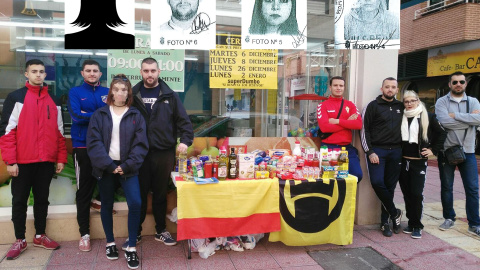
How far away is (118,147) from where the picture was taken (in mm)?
3631

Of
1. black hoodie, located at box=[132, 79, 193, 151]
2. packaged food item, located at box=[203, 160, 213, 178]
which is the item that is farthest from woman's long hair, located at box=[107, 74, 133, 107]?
packaged food item, located at box=[203, 160, 213, 178]

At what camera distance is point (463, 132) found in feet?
15.4

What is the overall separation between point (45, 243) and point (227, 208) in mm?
2016

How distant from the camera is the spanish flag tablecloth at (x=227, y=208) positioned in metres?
3.73

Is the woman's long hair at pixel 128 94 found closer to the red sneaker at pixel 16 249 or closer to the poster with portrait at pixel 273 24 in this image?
the poster with portrait at pixel 273 24

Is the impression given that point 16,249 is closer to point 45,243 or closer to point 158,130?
point 45,243

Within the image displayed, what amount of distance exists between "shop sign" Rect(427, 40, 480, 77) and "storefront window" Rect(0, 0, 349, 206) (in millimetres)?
9709

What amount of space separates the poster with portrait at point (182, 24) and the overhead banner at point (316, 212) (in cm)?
180

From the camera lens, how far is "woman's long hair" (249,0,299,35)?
410 cm

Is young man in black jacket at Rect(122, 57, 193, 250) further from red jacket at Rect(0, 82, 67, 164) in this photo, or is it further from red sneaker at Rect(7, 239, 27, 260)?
red sneaker at Rect(7, 239, 27, 260)

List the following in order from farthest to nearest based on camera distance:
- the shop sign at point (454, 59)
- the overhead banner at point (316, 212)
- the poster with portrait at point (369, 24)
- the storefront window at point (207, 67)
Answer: the shop sign at point (454, 59) → the storefront window at point (207, 67) → the poster with portrait at point (369, 24) → the overhead banner at point (316, 212)

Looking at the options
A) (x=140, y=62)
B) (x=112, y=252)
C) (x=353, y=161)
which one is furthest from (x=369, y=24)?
(x=112, y=252)

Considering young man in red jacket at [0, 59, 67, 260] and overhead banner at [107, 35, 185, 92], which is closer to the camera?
young man in red jacket at [0, 59, 67, 260]

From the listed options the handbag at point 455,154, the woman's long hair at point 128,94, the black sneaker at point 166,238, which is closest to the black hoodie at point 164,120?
the woman's long hair at point 128,94
